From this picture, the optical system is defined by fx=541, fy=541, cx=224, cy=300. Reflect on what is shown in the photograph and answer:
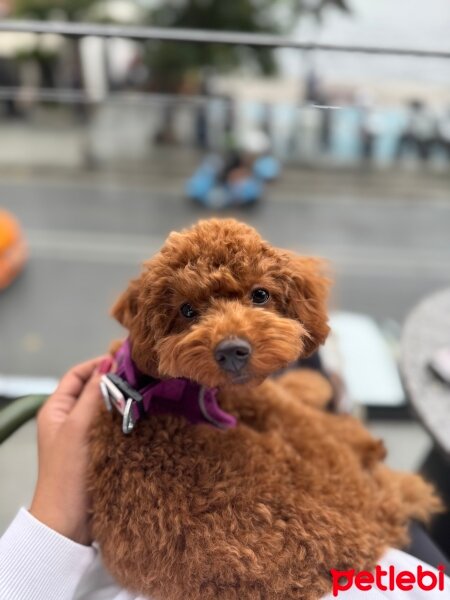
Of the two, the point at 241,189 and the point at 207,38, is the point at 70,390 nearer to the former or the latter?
the point at 207,38

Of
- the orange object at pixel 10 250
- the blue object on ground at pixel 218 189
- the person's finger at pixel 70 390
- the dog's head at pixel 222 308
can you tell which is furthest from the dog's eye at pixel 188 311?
the blue object on ground at pixel 218 189

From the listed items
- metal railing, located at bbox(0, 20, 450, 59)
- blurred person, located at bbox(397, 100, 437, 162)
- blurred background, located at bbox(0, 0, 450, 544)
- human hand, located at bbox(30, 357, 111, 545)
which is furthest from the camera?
blurred person, located at bbox(397, 100, 437, 162)

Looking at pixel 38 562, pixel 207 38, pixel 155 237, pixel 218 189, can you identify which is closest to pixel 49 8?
pixel 218 189

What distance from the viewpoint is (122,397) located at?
57cm

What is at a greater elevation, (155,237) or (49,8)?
(49,8)

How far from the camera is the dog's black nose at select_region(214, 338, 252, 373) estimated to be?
1.61ft

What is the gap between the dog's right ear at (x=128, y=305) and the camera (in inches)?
23.0

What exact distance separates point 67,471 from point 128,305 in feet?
0.68

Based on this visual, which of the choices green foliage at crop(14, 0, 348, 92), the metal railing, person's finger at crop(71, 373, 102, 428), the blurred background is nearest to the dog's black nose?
person's finger at crop(71, 373, 102, 428)

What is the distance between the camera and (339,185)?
2.54 meters

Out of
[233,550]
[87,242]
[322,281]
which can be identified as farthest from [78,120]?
[233,550]

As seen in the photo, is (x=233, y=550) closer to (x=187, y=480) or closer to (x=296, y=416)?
(x=187, y=480)

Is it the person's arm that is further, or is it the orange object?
the orange object

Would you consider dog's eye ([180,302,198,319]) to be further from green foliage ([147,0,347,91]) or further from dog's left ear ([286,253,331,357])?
green foliage ([147,0,347,91])
